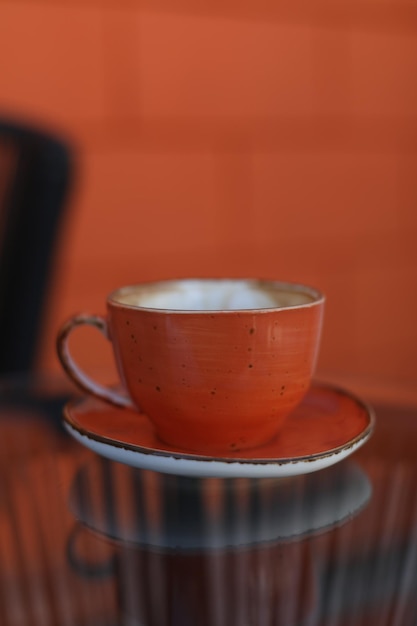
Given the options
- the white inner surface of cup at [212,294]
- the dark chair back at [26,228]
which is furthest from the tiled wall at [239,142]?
the white inner surface of cup at [212,294]

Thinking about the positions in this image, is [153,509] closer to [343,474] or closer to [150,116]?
[343,474]

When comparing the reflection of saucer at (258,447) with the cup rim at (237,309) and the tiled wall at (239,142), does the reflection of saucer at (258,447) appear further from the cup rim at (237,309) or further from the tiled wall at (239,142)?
the tiled wall at (239,142)

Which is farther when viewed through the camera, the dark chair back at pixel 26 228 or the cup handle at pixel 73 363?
the dark chair back at pixel 26 228

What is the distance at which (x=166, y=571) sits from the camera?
33 cm

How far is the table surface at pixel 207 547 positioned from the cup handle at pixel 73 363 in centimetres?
5

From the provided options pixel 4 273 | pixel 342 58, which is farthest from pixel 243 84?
pixel 4 273

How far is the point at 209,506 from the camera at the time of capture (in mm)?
380

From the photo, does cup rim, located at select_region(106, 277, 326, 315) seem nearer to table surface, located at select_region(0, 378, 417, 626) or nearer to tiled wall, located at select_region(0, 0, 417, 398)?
table surface, located at select_region(0, 378, 417, 626)

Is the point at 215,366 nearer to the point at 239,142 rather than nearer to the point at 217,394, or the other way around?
the point at 217,394

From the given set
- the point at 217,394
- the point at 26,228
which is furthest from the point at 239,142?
the point at 217,394

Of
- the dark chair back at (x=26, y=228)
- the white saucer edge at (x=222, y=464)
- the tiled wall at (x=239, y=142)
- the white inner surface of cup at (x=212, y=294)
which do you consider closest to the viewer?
the white saucer edge at (x=222, y=464)

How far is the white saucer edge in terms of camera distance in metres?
0.31

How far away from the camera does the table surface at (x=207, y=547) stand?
32cm

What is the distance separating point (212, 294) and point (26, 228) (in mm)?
378
